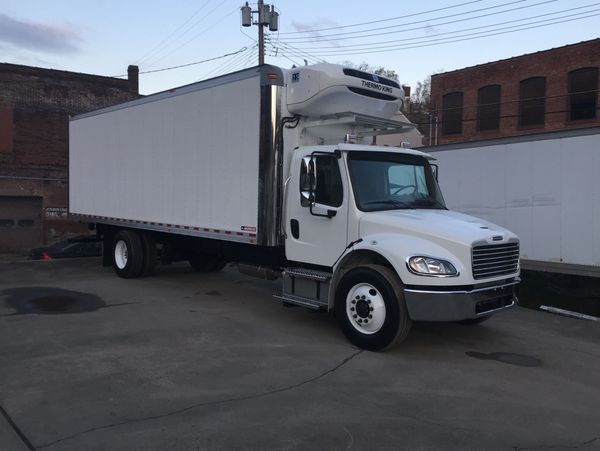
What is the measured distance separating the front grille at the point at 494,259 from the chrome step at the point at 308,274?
2.03m

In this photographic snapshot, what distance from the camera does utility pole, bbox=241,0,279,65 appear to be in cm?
2422

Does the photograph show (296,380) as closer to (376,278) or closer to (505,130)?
(376,278)

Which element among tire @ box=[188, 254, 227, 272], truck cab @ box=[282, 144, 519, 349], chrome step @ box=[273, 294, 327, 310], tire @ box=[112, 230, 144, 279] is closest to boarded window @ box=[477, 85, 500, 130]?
tire @ box=[188, 254, 227, 272]

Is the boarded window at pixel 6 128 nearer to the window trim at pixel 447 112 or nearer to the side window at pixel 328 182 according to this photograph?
the side window at pixel 328 182

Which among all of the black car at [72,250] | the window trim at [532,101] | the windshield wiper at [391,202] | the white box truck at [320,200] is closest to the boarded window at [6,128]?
the black car at [72,250]

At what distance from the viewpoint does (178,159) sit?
10.5m

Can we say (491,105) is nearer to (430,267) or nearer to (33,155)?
(33,155)

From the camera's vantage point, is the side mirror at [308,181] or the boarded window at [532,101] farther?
the boarded window at [532,101]

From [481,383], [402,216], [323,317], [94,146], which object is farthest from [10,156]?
[481,383]

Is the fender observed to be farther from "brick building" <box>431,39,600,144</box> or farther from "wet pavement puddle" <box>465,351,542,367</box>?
"brick building" <box>431,39,600,144</box>

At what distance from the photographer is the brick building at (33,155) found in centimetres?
2312

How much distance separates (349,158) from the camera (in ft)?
24.6

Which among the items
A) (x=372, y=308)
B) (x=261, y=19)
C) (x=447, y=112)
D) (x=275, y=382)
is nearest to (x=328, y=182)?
(x=372, y=308)

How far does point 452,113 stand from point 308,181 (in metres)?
26.6
